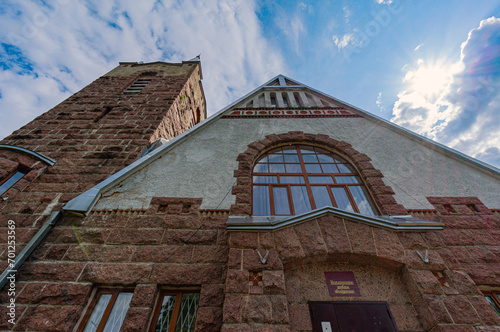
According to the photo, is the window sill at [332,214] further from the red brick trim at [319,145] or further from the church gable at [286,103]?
the church gable at [286,103]

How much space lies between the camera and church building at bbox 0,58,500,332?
2.80 meters

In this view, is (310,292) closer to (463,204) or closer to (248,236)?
(248,236)

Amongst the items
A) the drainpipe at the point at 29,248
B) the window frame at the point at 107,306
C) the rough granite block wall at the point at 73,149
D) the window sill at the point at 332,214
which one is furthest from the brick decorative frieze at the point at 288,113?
the window frame at the point at 107,306

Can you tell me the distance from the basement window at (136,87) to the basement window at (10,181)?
14.6 feet

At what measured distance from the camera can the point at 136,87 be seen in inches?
324

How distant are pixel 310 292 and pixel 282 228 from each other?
3.22 ft

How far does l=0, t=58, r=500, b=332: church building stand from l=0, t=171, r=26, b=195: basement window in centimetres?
3

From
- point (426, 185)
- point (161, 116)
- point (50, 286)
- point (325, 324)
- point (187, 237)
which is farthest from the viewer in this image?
point (161, 116)

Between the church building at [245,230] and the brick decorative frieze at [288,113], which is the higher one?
the brick decorative frieze at [288,113]

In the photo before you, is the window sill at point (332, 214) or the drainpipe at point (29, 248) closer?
the drainpipe at point (29, 248)

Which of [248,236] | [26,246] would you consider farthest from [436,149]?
[26,246]

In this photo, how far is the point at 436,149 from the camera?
5.33 m

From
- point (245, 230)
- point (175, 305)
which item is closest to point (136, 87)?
point (245, 230)

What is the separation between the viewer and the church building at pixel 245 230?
2801 mm
